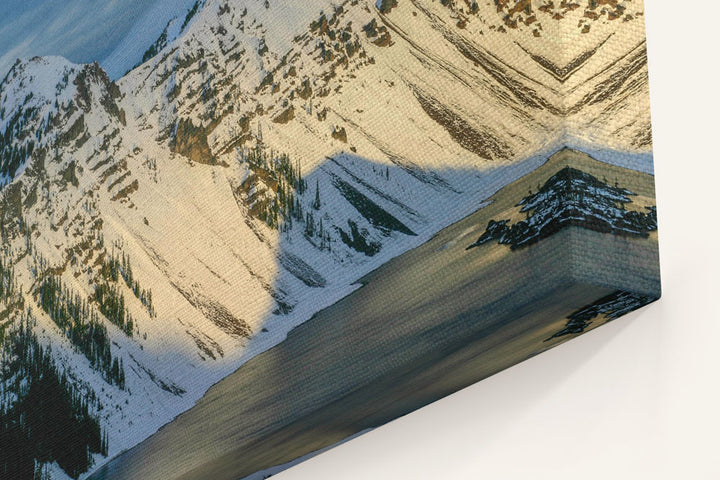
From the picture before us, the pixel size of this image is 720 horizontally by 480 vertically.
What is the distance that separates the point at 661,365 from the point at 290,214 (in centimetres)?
64

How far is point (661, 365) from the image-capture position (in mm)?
1318

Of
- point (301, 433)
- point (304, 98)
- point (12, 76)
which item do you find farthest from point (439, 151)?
point (12, 76)

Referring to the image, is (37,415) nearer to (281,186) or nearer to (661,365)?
(281,186)

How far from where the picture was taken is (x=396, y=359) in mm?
1401

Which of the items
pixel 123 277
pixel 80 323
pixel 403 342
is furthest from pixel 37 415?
pixel 403 342

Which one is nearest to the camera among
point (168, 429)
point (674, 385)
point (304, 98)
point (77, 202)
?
point (674, 385)

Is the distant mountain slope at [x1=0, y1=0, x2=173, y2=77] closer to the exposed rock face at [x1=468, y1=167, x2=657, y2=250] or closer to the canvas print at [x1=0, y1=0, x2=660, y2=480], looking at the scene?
the canvas print at [x1=0, y1=0, x2=660, y2=480]

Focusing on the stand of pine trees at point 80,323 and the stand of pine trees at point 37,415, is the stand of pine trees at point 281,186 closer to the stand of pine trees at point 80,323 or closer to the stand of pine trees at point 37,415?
the stand of pine trees at point 80,323

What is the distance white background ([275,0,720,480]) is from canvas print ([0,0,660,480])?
5cm

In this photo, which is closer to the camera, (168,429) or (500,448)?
(500,448)

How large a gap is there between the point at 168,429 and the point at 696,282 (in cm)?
94

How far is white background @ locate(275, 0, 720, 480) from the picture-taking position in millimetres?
1295

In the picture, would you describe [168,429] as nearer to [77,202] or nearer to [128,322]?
[128,322]

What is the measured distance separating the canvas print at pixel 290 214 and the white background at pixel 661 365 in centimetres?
5
